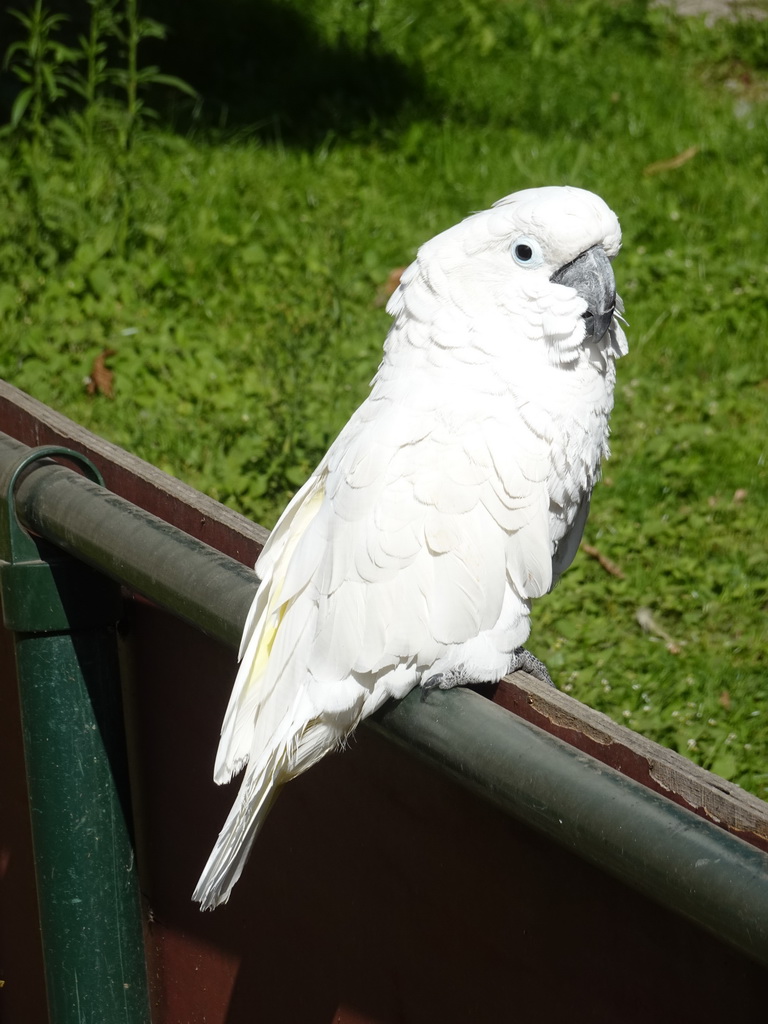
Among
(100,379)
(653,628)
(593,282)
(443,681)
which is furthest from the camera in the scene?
(100,379)

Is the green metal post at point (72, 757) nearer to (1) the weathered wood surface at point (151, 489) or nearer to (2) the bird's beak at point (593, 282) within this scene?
(1) the weathered wood surface at point (151, 489)

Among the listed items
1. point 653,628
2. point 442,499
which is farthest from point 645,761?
point 653,628

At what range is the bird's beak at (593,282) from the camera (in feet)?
5.46

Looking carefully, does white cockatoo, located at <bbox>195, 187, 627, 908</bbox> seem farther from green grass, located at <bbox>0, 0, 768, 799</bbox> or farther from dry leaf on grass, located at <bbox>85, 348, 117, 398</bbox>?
dry leaf on grass, located at <bbox>85, 348, 117, 398</bbox>

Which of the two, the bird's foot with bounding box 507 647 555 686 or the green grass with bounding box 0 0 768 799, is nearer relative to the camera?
the bird's foot with bounding box 507 647 555 686

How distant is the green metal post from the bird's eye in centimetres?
69

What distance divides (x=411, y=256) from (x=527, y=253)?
2.20 m

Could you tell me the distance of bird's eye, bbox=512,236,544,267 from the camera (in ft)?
5.47

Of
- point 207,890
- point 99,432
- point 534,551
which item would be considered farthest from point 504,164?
point 207,890

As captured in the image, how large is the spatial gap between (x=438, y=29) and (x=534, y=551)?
4842 millimetres

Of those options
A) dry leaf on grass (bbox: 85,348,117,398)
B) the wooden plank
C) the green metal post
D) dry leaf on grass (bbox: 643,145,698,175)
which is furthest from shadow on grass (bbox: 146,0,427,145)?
the wooden plank

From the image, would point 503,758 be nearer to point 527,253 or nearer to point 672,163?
point 527,253

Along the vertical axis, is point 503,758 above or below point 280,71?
below

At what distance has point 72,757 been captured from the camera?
141 centimetres
